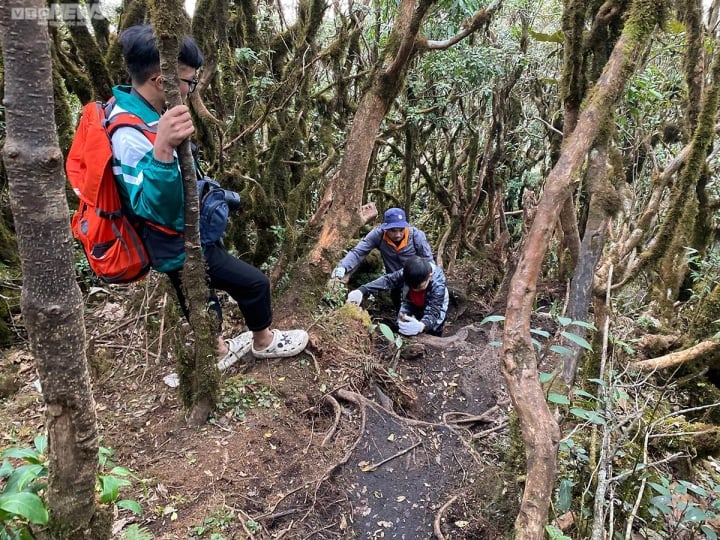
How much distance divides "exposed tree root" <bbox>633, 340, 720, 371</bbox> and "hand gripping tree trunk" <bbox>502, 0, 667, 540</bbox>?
1.81 meters

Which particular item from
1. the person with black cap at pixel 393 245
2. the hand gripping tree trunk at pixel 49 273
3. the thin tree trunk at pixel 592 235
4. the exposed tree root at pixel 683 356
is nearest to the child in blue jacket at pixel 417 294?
the person with black cap at pixel 393 245

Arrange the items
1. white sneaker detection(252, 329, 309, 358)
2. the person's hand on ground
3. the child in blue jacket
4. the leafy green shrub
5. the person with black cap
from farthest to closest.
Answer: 1. the person with black cap
2. the person's hand on ground
3. the child in blue jacket
4. white sneaker detection(252, 329, 309, 358)
5. the leafy green shrub

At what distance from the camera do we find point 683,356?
10.9ft

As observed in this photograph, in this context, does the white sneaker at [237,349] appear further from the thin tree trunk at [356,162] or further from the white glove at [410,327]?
the white glove at [410,327]

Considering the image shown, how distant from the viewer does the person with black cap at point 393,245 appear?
6.41m

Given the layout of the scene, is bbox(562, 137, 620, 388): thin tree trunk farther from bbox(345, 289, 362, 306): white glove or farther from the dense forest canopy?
bbox(345, 289, 362, 306): white glove

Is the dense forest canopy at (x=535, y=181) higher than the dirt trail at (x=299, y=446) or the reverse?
higher

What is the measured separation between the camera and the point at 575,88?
329 centimetres

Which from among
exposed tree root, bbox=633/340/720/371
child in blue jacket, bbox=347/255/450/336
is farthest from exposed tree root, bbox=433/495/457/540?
child in blue jacket, bbox=347/255/450/336

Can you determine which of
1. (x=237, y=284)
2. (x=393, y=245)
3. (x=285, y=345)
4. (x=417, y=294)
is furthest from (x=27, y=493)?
(x=393, y=245)

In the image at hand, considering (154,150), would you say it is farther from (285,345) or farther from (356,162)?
(356,162)

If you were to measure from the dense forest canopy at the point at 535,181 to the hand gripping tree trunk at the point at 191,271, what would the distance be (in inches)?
53.9

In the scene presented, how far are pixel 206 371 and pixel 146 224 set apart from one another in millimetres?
1018

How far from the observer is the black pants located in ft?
9.92
